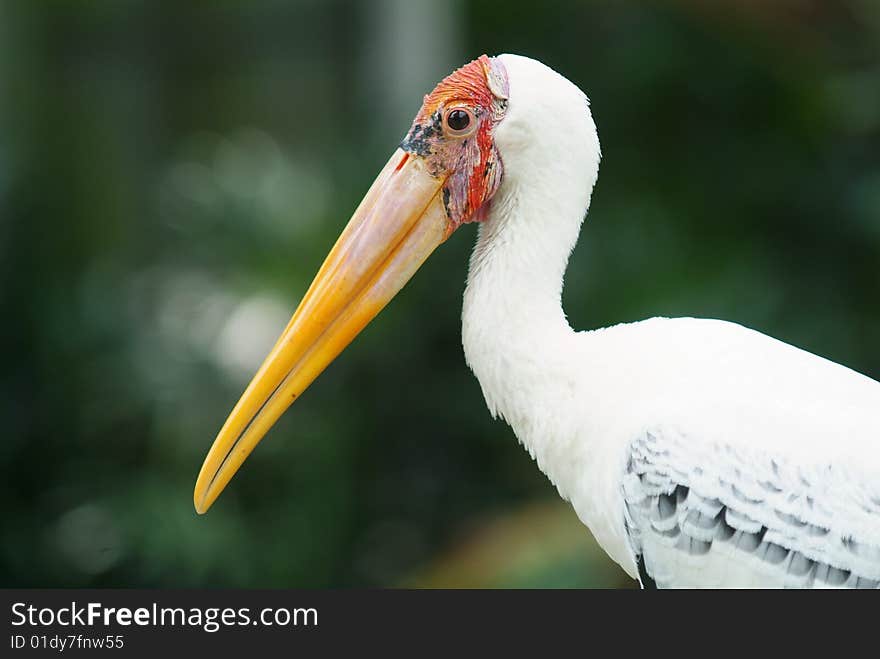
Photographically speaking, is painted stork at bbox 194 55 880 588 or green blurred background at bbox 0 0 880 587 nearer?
painted stork at bbox 194 55 880 588

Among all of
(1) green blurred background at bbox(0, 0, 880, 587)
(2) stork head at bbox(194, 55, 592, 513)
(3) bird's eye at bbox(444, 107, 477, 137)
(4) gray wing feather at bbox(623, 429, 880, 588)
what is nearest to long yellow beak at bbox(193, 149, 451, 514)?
(2) stork head at bbox(194, 55, 592, 513)

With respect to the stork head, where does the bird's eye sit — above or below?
above

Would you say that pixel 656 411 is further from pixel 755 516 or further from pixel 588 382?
pixel 755 516

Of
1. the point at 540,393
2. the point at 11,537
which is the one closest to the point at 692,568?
the point at 540,393

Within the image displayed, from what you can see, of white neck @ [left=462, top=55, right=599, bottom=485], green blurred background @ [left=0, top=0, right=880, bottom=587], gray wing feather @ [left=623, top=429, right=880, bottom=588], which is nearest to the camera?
gray wing feather @ [left=623, top=429, right=880, bottom=588]

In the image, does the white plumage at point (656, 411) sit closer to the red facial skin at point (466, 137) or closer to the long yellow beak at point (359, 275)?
the red facial skin at point (466, 137)

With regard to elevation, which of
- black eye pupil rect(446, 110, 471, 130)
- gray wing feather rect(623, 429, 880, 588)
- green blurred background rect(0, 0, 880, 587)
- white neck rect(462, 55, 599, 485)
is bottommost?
green blurred background rect(0, 0, 880, 587)

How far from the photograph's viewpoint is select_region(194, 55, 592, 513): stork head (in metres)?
3.28

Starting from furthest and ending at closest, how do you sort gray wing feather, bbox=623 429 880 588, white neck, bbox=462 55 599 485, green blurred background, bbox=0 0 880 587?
green blurred background, bbox=0 0 880 587 → white neck, bbox=462 55 599 485 → gray wing feather, bbox=623 429 880 588

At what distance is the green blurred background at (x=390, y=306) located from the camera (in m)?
6.05

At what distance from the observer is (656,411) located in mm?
3084

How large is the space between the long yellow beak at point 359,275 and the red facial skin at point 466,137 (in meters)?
0.03

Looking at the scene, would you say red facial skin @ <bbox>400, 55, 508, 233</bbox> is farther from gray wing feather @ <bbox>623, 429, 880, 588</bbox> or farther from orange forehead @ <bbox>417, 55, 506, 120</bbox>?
gray wing feather @ <bbox>623, 429, 880, 588</bbox>

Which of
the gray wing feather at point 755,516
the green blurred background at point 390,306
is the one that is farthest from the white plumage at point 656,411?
the green blurred background at point 390,306
